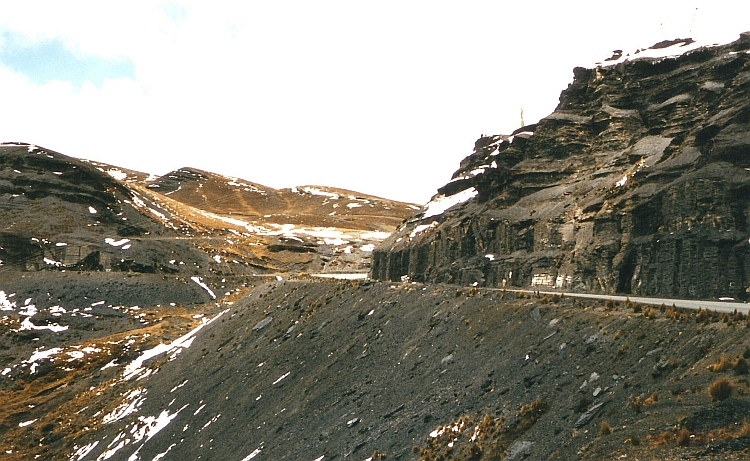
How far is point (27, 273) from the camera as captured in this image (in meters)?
69.3

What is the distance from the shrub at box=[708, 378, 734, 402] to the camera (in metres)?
13.3

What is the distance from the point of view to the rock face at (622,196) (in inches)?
1072

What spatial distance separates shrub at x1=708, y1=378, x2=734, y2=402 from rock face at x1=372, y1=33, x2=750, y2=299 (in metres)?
13.2

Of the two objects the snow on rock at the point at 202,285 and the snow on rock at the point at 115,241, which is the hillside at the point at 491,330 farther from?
the snow on rock at the point at 115,241

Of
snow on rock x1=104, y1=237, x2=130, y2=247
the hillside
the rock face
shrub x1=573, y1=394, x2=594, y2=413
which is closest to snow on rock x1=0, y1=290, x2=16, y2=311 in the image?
the hillside

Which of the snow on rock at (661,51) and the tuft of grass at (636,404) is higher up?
the snow on rock at (661,51)

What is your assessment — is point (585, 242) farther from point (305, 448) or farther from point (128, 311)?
point (128, 311)

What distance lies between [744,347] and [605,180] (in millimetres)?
22117

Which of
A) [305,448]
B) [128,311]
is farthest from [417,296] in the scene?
[128,311]

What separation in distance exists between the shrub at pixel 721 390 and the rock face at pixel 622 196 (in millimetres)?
13244

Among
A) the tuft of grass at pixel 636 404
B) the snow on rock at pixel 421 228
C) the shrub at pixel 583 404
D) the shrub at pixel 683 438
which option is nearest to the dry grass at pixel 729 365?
the tuft of grass at pixel 636 404

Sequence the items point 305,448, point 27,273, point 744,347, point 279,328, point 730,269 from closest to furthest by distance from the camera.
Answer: point 744,347 → point 305,448 → point 730,269 → point 279,328 → point 27,273

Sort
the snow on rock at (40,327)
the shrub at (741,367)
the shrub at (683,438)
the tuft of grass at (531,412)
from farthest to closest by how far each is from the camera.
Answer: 1. the snow on rock at (40,327)
2. the tuft of grass at (531,412)
3. the shrub at (741,367)
4. the shrub at (683,438)

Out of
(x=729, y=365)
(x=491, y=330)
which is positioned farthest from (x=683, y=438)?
(x=491, y=330)
